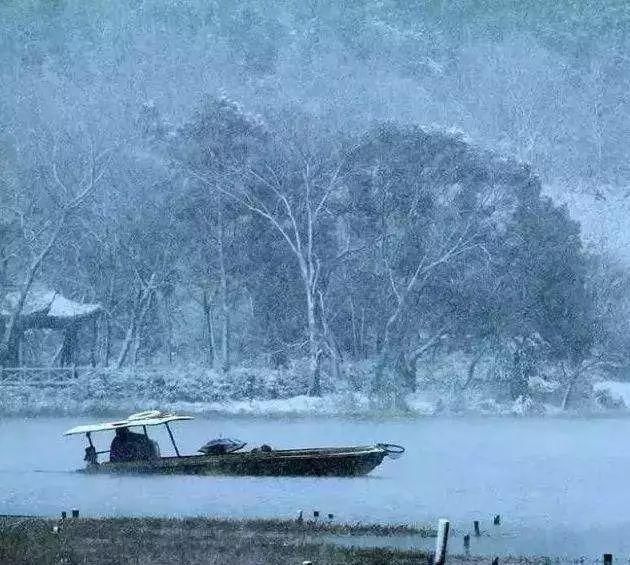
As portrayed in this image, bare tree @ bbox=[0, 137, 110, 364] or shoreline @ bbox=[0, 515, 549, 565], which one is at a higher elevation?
bare tree @ bbox=[0, 137, 110, 364]

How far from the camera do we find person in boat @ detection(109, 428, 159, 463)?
16.6 meters

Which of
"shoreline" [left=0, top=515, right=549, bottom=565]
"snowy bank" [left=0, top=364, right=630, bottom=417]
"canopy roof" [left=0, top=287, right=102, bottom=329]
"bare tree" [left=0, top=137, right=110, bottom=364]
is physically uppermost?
"bare tree" [left=0, top=137, right=110, bottom=364]

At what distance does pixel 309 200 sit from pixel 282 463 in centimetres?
918

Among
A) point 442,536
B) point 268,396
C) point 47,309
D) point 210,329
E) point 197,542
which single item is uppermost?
point 47,309

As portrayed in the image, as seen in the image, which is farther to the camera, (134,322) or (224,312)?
(134,322)

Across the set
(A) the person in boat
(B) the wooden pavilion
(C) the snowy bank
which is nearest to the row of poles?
(A) the person in boat

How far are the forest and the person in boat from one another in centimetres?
710

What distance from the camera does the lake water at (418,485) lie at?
1323cm

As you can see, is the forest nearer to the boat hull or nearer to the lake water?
the lake water

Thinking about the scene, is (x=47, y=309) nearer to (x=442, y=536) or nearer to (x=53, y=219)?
(x=53, y=219)

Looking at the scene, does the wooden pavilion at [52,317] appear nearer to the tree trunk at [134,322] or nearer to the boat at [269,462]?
the tree trunk at [134,322]

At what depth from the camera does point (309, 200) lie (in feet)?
79.7

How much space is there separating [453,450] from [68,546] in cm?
904

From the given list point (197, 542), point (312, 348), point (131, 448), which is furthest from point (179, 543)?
point (312, 348)
